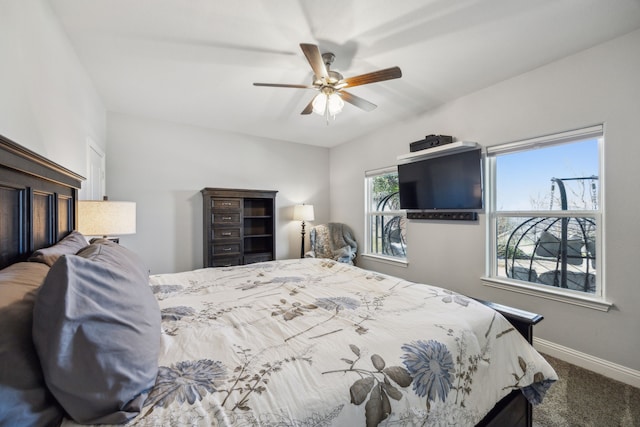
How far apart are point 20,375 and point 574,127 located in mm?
3519

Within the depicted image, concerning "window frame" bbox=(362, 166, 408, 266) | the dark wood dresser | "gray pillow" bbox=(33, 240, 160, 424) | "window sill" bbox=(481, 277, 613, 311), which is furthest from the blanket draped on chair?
"gray pillow" bbox=(33, 240, 160, 424)

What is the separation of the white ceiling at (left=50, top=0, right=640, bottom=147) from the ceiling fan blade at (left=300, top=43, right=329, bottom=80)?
0.26m

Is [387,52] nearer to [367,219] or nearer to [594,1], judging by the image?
[594,1]

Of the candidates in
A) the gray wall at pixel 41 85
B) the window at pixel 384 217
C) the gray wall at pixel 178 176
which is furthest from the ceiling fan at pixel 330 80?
the gray wall at pixel 178 176

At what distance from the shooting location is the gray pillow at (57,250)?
1117mm

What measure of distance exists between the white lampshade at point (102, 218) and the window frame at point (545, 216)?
3.53m

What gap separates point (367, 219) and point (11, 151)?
4.05m

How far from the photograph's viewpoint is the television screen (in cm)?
290

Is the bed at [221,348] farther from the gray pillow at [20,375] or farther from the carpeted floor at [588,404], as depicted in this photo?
the carpeted floor at [588,404]

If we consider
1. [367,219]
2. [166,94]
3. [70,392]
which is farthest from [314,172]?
[70,392]

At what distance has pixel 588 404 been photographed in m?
1.79

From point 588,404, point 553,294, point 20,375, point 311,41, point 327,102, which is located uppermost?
point 311,41

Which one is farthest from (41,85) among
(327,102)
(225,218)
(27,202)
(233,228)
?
(233,228)

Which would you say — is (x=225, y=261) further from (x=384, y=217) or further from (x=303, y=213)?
(x=384, y=217)
